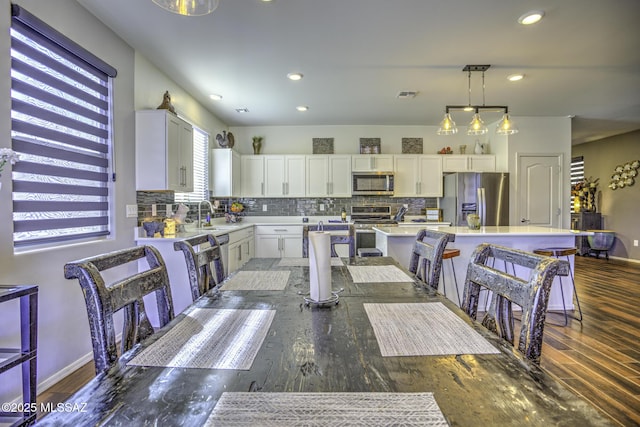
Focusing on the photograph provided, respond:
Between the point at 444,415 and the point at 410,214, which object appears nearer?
the point at 444,415

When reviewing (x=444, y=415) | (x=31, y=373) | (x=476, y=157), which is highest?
(x=476, y=157)

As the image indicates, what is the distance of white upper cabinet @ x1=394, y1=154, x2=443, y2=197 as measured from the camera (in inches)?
224

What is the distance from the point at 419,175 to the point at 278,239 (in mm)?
2645

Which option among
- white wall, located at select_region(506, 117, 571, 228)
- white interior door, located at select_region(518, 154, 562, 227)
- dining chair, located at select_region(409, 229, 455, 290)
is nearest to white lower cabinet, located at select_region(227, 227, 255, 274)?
dining chair, located at select_region(409, 229, 455, 290)

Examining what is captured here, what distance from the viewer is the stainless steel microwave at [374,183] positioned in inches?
219

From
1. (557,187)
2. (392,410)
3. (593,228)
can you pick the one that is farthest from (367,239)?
(593,228)

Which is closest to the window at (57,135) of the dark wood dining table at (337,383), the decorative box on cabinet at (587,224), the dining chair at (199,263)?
the dining chair at (199,263)

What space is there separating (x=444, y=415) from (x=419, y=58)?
329 centimetres

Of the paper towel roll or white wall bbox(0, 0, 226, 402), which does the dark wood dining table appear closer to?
the paper towel roll

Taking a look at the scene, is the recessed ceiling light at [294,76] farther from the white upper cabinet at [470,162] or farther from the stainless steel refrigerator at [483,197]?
the white upper cabinet at [470,162]

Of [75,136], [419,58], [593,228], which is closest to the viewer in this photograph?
[75,136]

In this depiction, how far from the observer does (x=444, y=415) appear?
1.86ft

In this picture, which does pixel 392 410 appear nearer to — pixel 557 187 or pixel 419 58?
pixel 419 58

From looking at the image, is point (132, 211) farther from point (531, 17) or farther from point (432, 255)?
point (531, 17)
